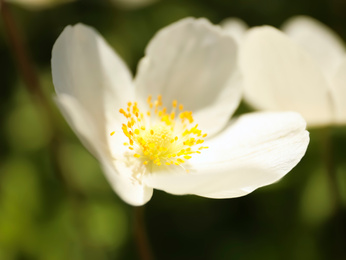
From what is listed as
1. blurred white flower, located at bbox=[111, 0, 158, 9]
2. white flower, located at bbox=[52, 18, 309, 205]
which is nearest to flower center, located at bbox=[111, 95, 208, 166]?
white flower, located at bbox=[52, 18, 309, 205]

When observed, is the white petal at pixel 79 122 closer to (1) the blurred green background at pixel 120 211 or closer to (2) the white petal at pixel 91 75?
(2) the white petal at pixel 91 75

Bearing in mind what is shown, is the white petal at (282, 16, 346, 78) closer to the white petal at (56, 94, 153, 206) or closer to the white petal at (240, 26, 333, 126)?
the white petal at (240, 26, 333, 126)

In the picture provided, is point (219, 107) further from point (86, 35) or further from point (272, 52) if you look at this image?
point (86, 35)

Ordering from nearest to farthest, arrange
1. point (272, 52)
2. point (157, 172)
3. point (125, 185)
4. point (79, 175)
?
1. point (125, 185)
2. point (157, 172)
3. point (272, 52)
4. point (79, 175)

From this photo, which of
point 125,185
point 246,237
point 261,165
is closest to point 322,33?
point 246,237

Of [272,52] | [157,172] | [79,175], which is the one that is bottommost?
[79,175]

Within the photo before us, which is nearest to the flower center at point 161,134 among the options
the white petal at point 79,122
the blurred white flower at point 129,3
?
the white petal at point 79,122
